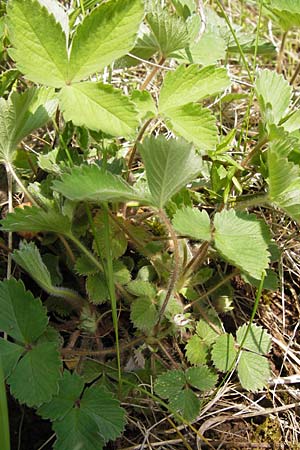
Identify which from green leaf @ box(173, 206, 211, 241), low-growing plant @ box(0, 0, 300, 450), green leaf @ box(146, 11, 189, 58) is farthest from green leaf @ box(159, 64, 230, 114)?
green leaf @ box(173, 206, 211, 241)

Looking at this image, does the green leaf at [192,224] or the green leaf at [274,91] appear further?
the green leaf at [274,91]

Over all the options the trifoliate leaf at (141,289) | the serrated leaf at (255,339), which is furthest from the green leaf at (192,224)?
the serrated leaf at (255,339)

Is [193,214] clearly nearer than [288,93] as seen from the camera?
Yes

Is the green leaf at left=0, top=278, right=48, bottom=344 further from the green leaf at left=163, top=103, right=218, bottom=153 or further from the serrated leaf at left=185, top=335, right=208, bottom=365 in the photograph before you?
the green leaf at left=163, top=103, right=218, bottom=153

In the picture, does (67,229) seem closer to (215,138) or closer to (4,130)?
(4,130)

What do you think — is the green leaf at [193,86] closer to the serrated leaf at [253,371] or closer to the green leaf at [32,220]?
the green leaf at [32,220]

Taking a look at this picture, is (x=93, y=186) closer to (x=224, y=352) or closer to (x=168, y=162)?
(x=168, y=162)

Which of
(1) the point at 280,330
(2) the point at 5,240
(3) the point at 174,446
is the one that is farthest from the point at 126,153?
(3) the point at 174,446
